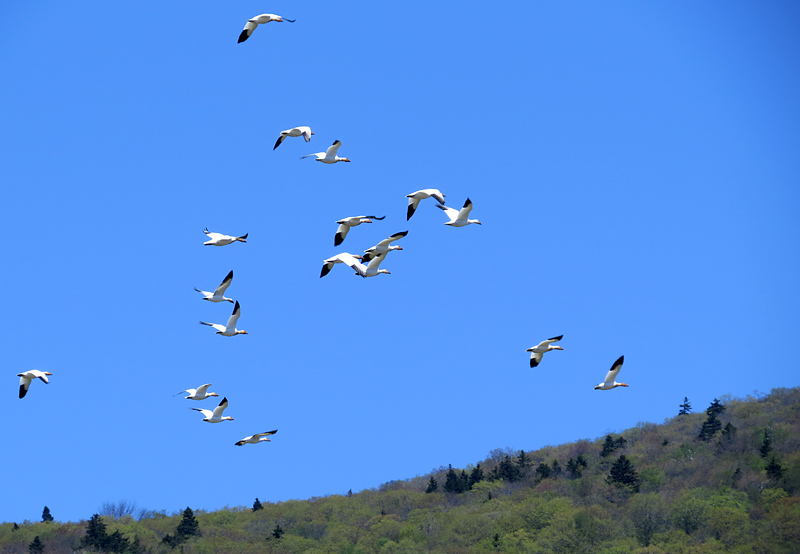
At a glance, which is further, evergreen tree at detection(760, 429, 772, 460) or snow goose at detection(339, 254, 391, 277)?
evergreen tree at detection(760, 429, 772, 460)

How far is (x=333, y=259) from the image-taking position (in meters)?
34.2

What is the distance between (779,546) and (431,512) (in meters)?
28.2

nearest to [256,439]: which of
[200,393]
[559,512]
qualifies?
[200,393]

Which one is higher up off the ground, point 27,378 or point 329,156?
point 329,156

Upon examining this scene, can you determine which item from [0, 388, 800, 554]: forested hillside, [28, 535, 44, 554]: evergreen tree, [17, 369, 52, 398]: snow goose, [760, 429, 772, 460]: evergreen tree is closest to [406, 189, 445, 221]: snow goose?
[17, 369, 52, 398]: snow goose

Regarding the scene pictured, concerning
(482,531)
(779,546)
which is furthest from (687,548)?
(482,531)

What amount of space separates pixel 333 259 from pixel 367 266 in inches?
111

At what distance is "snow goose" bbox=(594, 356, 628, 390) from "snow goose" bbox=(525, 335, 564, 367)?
201cm

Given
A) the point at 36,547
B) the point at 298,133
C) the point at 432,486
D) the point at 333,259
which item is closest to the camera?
the point at 333,259

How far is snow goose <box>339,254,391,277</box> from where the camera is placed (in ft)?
113

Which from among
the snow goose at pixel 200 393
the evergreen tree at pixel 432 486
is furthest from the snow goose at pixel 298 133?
the evergreen tree at pixel 432 486

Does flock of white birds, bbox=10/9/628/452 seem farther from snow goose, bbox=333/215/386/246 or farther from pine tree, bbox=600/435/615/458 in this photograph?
pine tree, bbox=600/435/615/458

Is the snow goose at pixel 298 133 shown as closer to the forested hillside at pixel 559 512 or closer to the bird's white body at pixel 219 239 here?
the bird's white body at pixel 219 239

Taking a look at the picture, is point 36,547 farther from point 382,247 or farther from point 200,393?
point 382,247
